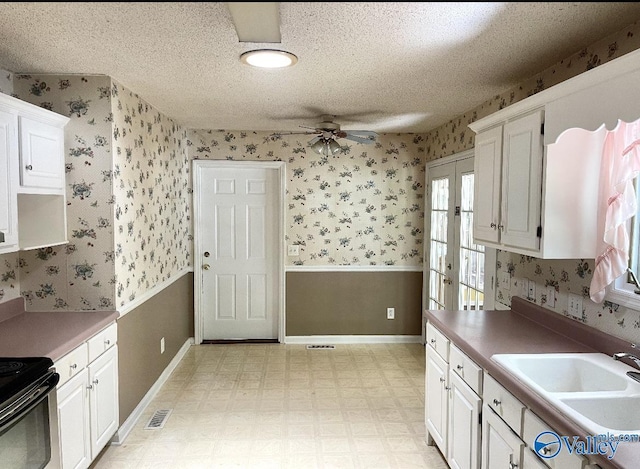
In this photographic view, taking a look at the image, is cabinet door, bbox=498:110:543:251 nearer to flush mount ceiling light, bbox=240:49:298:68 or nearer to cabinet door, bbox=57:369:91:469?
flush mount ceiling light, bbox=240:49:298:68

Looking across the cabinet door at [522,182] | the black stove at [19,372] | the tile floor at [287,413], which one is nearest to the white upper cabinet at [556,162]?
the cabinet door at [522,182]

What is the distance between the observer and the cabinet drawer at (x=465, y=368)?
2.18m

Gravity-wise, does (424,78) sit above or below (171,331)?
above

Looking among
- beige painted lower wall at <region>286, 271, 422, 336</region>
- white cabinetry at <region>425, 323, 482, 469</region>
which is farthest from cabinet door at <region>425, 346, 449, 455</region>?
beige painted lower wall at <region>286, 271, 422, 336</region>

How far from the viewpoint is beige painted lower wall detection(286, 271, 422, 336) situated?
17.0ft

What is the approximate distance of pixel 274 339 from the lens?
5.24m

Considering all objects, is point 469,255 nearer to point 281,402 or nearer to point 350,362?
point 350,362

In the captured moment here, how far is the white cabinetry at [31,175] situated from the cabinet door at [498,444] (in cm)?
243

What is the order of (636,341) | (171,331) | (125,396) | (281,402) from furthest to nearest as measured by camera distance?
(171,331)
(281,402)
(125,396)
(636,341)

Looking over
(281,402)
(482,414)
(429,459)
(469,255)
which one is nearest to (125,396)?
(281,402)

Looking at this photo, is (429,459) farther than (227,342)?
No

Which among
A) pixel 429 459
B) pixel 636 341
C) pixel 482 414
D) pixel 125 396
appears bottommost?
pixel 429 459

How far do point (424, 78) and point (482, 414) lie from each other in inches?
78.2

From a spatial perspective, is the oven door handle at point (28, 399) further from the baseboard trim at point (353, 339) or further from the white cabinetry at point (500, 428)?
the baseboard trim at point (353, 339)
